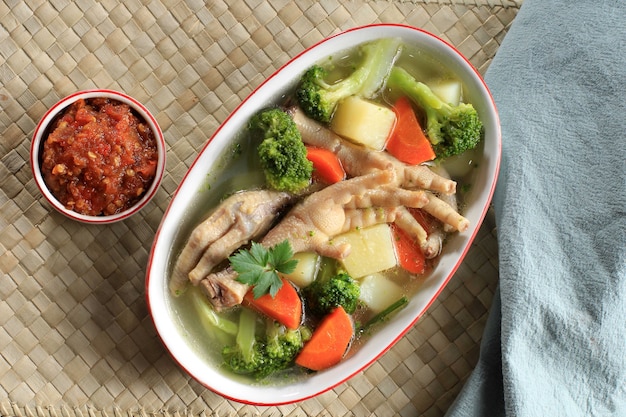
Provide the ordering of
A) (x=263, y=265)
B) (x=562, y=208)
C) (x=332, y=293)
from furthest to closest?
1. (x=562, y=208)
2. (x=332, y=293)
3. (x=263, y=265)

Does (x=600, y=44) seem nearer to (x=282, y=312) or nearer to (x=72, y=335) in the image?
(x=282, y=312)

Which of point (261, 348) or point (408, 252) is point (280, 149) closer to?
point (408, 252)

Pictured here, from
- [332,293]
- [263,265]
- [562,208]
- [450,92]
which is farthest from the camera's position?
[562,208]

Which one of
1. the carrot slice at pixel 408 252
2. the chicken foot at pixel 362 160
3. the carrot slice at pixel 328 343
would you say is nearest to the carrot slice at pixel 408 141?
the chicken foot at pixel 362 160

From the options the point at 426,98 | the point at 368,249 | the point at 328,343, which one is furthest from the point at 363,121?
the point at 328,343

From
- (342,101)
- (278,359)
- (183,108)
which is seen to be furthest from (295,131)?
(278,359)

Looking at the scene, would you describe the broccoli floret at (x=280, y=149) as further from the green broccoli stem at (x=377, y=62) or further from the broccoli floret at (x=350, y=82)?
the green broccoli stem at (x=377, y=62)
